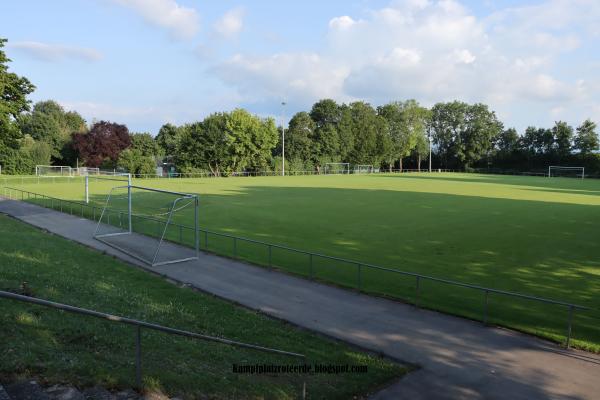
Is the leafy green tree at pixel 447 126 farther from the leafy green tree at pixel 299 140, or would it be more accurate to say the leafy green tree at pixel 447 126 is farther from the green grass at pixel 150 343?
the green grass at pixel 150 343

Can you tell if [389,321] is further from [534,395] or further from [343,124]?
[343,124]

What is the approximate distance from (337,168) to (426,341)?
96.5 meters

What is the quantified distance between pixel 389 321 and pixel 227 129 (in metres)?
74.0

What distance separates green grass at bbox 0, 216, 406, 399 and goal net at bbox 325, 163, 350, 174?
90.3m

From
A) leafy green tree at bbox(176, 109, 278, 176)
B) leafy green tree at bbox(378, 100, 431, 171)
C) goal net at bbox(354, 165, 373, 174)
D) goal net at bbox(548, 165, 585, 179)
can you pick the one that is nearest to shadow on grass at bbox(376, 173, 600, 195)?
goal net at bbox(548, 165, 585, 179)

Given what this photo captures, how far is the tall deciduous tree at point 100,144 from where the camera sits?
83.8 m

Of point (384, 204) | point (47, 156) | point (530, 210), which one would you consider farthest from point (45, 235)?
point (47, 156)

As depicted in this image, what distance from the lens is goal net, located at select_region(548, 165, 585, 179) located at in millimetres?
93250

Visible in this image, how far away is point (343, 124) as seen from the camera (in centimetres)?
10700

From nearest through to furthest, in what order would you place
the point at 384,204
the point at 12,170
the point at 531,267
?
the point at 531,267, the point at 384,204, the point at 12,170

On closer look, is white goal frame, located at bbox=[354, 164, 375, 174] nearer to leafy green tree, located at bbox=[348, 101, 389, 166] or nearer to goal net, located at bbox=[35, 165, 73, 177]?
leafy green tree, located at bbox=[348, 101, 389, 166]

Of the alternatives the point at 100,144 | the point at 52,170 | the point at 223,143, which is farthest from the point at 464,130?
the point at 52,170

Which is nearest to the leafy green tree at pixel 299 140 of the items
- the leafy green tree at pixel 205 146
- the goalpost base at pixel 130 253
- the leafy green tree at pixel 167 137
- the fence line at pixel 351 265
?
the leafy green tree at pixel 205 146

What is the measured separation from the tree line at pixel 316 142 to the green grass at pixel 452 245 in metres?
46.4
